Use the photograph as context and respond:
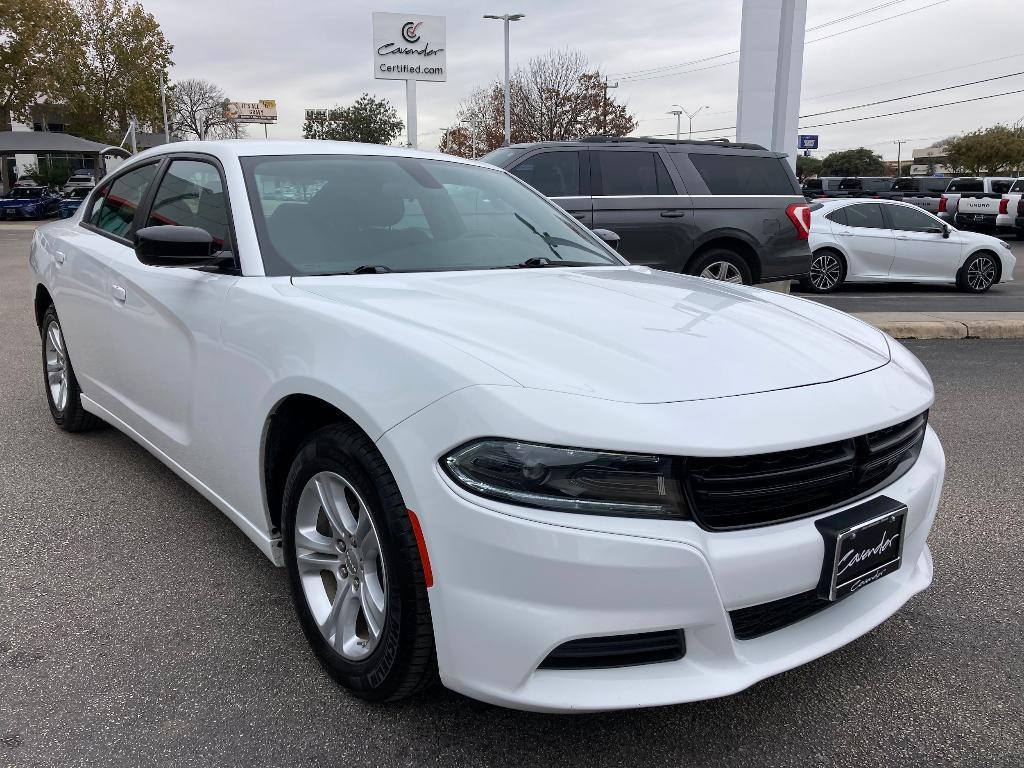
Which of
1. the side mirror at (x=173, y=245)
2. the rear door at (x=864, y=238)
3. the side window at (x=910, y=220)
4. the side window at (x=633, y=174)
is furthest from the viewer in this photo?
the side window at (x=910, y=220)

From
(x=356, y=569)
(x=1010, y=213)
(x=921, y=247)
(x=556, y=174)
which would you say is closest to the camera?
(x=356, y=569)

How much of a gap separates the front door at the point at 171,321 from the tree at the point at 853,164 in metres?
88.3

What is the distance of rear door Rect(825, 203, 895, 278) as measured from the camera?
12.3 meters

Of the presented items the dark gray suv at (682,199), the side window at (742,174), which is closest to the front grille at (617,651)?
the dark gray suv at (682,199)

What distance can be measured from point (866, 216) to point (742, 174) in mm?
4295

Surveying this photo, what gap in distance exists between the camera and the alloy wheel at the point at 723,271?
357 inches

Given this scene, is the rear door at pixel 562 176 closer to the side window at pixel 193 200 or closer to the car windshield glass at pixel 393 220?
the car windshield glass at pixel 393 220

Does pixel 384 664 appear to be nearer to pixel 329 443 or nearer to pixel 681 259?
pixel 329 443

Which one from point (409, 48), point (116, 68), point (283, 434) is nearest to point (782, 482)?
point (283, 434)

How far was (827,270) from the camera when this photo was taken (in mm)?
12367

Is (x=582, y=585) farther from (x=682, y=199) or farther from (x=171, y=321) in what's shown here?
(x=682, y=199)

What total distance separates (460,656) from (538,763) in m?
0.44

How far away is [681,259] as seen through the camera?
8844 millimetres

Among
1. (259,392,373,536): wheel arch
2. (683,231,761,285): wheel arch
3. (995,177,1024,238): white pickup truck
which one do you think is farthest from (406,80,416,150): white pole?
(259,392,373,536): wheel arch
